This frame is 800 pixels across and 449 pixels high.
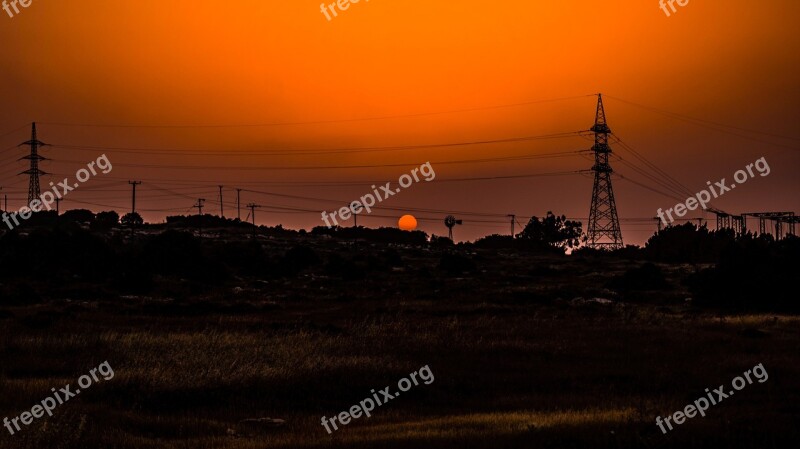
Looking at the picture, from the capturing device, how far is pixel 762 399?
20812 millimetres

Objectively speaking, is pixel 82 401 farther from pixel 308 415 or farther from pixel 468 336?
pixel 468 336

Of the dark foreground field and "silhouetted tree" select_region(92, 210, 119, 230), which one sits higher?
"silhouetted tree" select_region(92, 210, 119, 230)

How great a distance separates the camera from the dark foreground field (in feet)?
53.3

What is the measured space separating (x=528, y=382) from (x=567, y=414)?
6236 mm

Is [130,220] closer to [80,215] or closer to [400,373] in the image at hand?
[80,215]

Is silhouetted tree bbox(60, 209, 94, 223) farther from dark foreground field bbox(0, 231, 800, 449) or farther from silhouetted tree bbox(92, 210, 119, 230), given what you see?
dark foreground field bbox(0, 231, 800, 449)

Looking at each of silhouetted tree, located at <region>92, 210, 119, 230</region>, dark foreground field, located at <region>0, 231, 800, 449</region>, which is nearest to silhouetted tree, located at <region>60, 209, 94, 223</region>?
silhouetted tree, located at <region>92, 210, 119, 230</region>

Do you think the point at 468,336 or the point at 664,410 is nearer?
the point at 664,410

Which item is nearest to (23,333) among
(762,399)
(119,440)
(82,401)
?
(82,401)

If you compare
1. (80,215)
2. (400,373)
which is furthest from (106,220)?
(400,373)

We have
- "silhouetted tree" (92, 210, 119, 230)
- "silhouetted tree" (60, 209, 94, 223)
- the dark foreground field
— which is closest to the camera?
the dark foreground field

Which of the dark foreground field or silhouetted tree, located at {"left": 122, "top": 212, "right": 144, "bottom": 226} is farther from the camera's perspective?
silhouetted tree, located at {"left": 122, "top": 212, "right": 144, "bottom": 226}

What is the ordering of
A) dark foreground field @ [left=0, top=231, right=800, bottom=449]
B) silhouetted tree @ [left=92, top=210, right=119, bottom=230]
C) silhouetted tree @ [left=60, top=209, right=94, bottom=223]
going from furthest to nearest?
silhouetted tree @ [left=60, top=209, right=94, bottom=223]
silhouetted tree @ [left=92, top=210, right=119, bottom=230]
dark foreground field @ [left=0, top=231, right=800, bottom=449]

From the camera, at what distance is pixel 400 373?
25.6m
